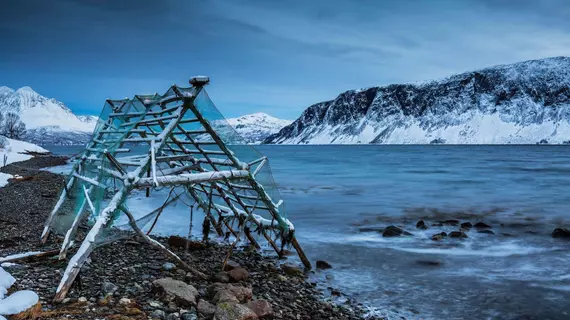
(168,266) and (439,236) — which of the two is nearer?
(168,266)

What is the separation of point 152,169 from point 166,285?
2278mm

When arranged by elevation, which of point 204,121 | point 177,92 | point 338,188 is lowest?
point 338,188

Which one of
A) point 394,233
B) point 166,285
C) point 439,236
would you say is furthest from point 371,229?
point 166,285

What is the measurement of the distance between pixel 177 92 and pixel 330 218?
16.8 m

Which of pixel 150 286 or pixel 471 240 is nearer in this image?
pixel 150 286

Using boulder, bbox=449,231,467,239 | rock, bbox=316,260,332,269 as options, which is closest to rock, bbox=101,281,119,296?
rock, bbox=316,260,332,269

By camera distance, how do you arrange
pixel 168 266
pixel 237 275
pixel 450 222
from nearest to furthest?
1. pixel 168 266
2. pixel 237 275
3. pixel 450 222

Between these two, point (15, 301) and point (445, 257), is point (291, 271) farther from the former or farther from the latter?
point (15, 301)

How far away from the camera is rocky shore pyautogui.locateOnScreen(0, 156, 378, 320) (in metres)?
7.44

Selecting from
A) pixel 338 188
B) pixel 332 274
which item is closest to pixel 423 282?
pixel 332 274

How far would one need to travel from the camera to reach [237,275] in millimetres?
→ 10742

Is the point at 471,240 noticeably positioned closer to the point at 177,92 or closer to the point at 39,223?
the point at 177,92

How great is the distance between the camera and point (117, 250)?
1198cm

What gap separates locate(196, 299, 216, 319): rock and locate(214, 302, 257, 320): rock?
0.17 m
